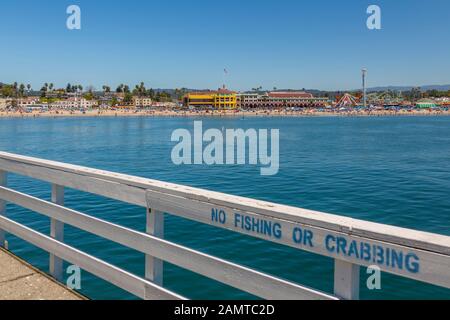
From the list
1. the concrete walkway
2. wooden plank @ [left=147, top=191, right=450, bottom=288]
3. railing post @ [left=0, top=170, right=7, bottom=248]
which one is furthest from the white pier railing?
railing post @ [left=0, top=170, right=7, bottom=248]

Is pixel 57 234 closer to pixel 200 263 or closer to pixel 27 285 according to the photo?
pixel 27 285

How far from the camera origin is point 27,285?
4.39m

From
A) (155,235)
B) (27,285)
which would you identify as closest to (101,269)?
(155,235)

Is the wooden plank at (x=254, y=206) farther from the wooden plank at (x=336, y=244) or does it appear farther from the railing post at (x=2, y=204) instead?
the railing post at (x=2, y=204)

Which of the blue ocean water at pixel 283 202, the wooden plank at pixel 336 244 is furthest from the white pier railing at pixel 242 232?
the blue ocean water at pixel 283 202

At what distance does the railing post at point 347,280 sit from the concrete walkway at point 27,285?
258cm

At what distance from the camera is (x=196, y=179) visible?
1092 inches

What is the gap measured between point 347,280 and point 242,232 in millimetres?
741

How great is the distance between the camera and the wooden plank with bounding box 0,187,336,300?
8.86 ft

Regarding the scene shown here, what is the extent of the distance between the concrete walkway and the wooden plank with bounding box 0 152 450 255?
1.05 m

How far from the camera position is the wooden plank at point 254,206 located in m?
2.20
